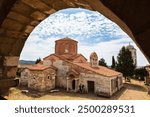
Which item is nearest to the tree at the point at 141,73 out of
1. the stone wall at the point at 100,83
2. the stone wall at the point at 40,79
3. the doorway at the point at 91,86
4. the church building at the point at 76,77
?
the church building at the point at 76,77

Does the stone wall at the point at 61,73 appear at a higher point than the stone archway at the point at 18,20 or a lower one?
lower

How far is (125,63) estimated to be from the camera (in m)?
26.4

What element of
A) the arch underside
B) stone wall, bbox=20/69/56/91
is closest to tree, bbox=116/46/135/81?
stone wall, bbox=20/69/56/91

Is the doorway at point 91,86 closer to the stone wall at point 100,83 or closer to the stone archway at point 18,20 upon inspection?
the stone wall at point 100,83

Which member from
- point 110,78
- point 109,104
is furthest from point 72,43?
point 109,104

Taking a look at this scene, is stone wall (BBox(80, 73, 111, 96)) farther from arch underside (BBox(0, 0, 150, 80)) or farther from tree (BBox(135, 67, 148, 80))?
arch underside (BBox(0, 0, 150, 80))

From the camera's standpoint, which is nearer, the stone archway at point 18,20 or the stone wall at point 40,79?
the stone archway at point 18,20

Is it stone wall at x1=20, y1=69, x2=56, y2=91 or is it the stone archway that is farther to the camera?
stone wall at x1=20, y1=69, x2=56, y2=91

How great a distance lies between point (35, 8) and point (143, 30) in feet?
5.01

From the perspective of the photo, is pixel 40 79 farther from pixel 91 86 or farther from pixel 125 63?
pixel 125 63

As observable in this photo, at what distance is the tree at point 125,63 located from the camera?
85.8 feet

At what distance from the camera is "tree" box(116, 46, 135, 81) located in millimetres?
26156

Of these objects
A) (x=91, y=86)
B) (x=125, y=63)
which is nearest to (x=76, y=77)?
(x=91, y=86)

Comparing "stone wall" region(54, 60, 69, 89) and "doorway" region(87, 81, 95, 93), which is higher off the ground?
"stone wall" region(54, 60, 69, 89)
